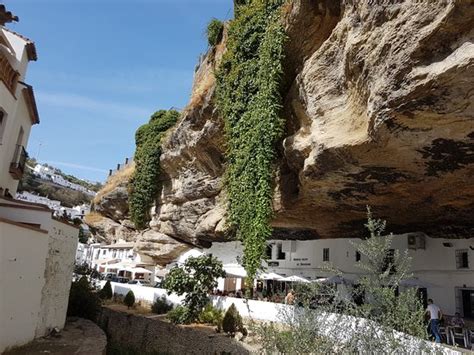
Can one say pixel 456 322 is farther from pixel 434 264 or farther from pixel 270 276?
pixel 270 276

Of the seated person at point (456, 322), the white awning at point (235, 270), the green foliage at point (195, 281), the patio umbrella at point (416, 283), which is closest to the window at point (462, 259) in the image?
the patio umbrella at point (416, 283)

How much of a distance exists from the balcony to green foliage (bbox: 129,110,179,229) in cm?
1120

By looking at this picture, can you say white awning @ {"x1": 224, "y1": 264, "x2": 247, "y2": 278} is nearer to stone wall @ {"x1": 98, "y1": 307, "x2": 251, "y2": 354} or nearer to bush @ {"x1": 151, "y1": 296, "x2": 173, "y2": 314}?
bush @ {"x1": 151, "y1": 296, "x2": 173, "y2": 314}

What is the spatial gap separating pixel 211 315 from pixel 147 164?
13519 mm

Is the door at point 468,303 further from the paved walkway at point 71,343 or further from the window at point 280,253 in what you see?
the paved walkway at point 71,343

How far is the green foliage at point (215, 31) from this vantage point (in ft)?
65.2

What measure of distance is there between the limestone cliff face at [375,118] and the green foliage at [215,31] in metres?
3.19

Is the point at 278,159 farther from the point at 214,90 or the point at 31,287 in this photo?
the point at 31,287

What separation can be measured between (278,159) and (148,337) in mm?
8841

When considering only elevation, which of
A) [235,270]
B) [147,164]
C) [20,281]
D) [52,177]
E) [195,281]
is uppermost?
[52,177]

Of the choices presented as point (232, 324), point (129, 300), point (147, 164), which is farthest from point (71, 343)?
point (147, 164)

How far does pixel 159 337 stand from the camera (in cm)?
1641

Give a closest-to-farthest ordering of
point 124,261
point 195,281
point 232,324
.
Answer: point 232,324
point 195,281
point 124,261

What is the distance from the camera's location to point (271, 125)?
13328 mm
